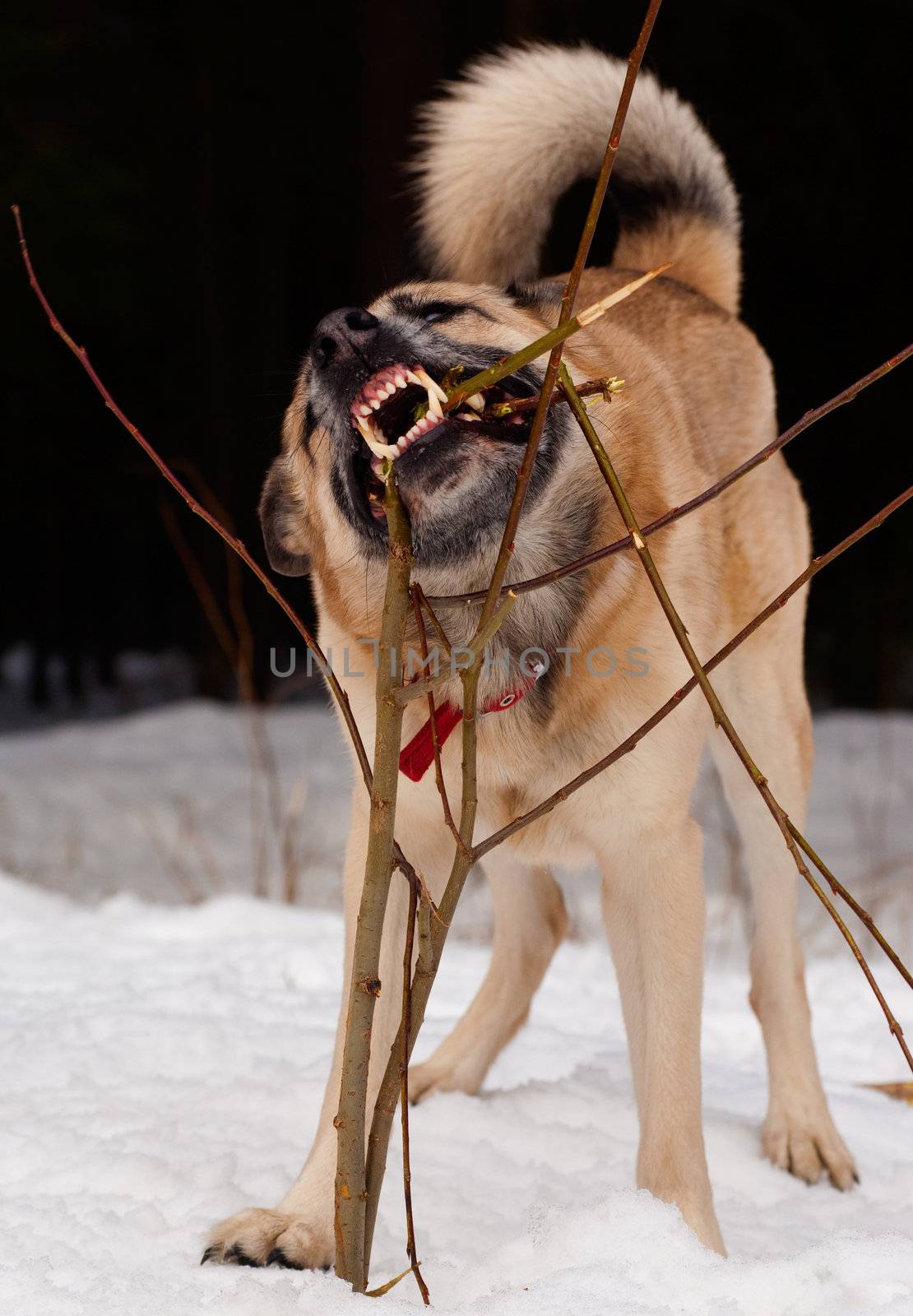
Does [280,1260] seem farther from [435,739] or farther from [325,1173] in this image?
[435,739]

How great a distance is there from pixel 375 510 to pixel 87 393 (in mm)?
10904

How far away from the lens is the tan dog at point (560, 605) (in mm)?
1819

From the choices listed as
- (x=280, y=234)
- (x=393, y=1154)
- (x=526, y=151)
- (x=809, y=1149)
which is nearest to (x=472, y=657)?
(x=393, y=1154)

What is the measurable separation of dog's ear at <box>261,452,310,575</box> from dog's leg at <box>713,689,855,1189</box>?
0.99 metres

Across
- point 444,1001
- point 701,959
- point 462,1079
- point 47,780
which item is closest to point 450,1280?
point 701,959

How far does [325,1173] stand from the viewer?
6.38ft

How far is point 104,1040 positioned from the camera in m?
2.60

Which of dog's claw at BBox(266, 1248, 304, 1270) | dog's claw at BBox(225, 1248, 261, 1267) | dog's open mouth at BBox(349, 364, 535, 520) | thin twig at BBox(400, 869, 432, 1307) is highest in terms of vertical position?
dog's open mouth at BBox(349, 364, 535, 520)

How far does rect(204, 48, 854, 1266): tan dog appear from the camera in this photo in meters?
1.82

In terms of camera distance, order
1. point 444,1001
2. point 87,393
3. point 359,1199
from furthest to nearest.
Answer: point 87,393, point 444,1001, point 359,1199

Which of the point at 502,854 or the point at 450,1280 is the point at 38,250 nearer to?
the point at 502,854

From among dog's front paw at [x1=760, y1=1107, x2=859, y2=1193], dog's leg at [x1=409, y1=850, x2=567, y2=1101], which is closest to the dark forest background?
dog's leg at [x1=409, y1=850, x2=567, y2=1101]

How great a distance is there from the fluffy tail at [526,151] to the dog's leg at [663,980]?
57.1 inches

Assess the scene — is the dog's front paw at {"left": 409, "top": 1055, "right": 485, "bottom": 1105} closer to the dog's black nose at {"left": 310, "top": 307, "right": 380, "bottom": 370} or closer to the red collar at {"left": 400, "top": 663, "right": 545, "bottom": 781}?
the red collar at {"left": 400, "top": 663, "right": 545, "bottom": 781}
